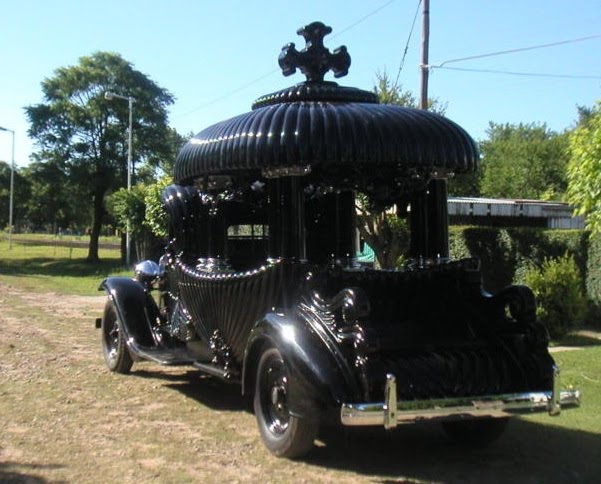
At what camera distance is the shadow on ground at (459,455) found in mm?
5328

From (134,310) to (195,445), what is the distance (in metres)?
2.91

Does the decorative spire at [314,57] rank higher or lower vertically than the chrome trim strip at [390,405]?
higher

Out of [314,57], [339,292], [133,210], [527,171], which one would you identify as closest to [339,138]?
[339,292]

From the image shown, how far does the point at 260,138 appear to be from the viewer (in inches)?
219

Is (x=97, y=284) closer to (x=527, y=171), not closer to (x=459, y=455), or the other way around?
(x=459, y=455)

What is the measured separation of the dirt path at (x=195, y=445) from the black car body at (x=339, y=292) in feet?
1.01

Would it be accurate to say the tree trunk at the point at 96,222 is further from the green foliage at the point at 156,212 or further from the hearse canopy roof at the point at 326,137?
the hearse canopy roof at the point at 326,137

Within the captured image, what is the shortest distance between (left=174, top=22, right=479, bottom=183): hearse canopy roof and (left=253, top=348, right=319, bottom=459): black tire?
137 centimetres

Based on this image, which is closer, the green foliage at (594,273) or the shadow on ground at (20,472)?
the shadow on ground at (20,472)

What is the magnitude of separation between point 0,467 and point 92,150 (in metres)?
38.7

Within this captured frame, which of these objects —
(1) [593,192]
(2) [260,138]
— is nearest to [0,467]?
(2) [260,138]

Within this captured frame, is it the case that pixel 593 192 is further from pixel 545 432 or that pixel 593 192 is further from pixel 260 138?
pixel 260 138

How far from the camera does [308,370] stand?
511 centimetres

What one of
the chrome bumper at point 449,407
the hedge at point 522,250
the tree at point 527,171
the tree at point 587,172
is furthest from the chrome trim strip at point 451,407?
the tree at point 527,171
